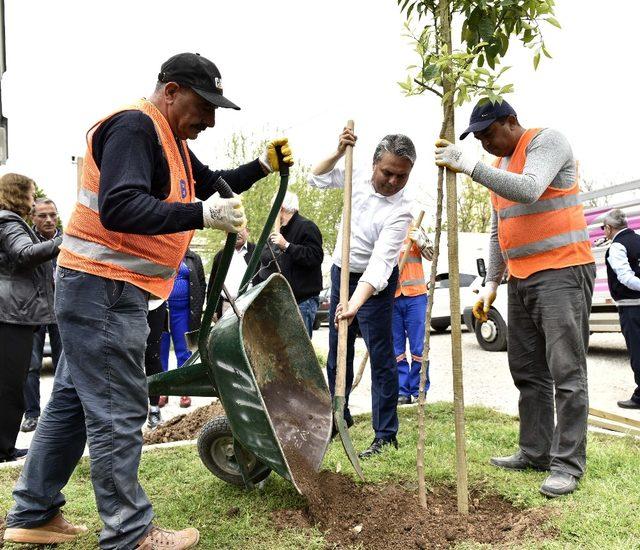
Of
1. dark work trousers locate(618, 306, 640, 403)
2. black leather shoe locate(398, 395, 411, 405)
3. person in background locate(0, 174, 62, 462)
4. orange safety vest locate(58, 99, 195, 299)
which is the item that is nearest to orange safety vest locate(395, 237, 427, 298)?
black leather shoe locate(398, 395, 411, 405)

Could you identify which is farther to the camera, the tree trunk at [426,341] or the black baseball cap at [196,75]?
the tree trunk at [426,341]

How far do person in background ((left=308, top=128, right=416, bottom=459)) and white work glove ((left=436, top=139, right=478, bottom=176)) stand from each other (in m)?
0.89

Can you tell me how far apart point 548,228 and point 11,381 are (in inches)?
134

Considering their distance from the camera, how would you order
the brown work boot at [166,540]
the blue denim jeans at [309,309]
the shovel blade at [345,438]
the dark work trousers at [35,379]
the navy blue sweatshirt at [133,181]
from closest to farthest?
the navy blue sweatshirt at [133,181]
the brown work boot at [166,540]
the shovel blade at [345,438]
the dark work trousers at [35,379]
the blue denim jeans at [309,309]

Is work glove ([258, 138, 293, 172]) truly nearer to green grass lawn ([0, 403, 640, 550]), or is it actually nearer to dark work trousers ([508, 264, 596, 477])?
dark work trousers ([508, 264, 596, 477])

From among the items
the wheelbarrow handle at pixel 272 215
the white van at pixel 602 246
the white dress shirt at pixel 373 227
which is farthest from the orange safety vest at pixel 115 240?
the white van at pixel 602 246

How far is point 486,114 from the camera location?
3436 millimetres

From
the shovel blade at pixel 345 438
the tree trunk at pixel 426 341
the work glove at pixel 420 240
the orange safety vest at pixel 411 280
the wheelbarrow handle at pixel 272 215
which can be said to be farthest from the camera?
the work glove at pixel 420 240

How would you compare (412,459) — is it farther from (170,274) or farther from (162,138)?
(162,138)

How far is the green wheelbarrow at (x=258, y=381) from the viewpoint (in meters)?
2.76

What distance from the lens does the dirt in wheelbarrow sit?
2.89 metres

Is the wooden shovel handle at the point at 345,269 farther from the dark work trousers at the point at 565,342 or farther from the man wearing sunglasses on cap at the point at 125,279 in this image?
the man wearing sunglasses on cap at the point at 125,279

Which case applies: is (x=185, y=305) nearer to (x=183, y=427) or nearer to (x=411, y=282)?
(x=183, y=427)

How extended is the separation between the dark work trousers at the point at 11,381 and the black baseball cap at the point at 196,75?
100 inches
